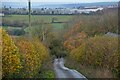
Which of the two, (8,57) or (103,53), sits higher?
(8,57)

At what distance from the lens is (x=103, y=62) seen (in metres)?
12.7

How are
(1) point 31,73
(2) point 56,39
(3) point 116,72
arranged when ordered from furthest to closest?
(2) point 56,39, (3) point 116,72, (1) point 31,73

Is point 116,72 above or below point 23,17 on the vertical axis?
below

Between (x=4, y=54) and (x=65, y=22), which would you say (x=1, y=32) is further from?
(x=65, y=22)

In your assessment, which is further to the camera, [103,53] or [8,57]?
[103,53]

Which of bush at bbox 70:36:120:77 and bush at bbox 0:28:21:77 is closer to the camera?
bush at bbox 0:28:21:77

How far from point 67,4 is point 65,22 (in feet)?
9.37

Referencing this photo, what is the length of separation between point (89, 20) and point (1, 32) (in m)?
16.7

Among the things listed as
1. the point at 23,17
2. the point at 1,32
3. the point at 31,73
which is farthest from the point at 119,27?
the point at 1,32

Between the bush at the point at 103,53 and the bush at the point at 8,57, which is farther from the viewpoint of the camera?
the bush at the point at 103,53

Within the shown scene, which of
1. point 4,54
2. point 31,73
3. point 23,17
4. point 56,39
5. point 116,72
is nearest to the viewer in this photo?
point 4,54

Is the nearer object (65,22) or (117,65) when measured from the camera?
(117,65)

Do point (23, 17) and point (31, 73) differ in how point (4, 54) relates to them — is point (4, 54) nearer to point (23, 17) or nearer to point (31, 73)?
point (31, 73)

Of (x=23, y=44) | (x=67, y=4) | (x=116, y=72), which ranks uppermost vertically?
(x=67, y=4)
